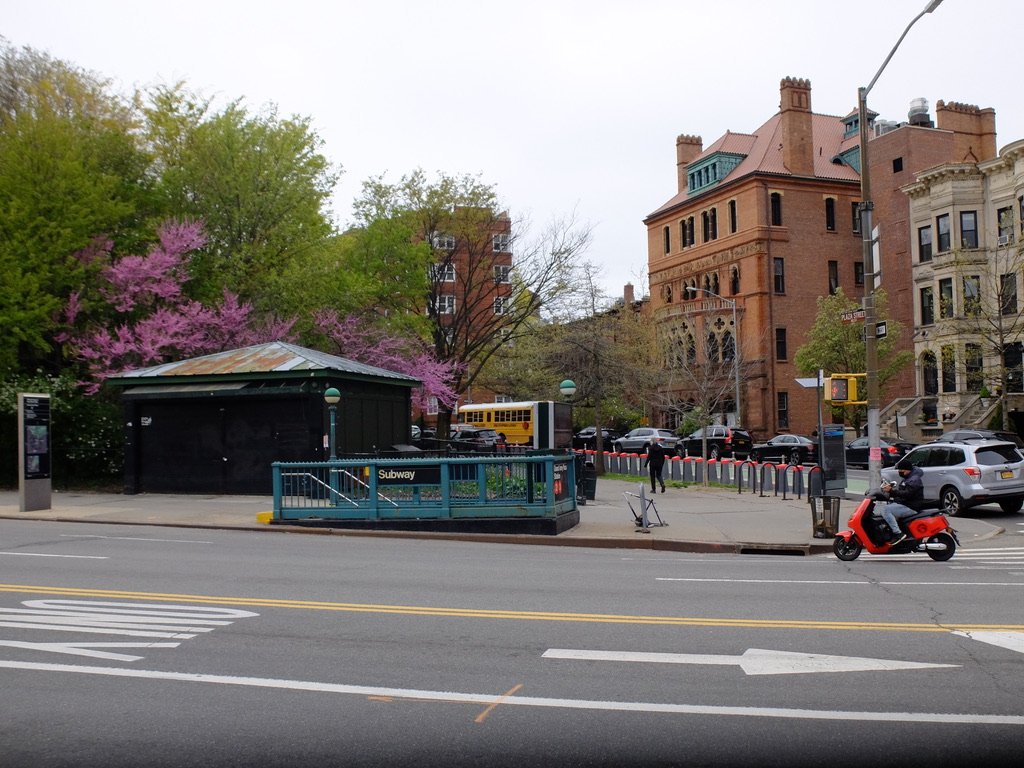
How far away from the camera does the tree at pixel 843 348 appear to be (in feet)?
152

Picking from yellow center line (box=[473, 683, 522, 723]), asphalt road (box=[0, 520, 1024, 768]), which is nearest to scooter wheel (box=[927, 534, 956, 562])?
asphalt road (box=[0, 520, 1024, 768])

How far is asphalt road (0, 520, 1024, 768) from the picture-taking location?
213 inches

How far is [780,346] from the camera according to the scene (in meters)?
56.7

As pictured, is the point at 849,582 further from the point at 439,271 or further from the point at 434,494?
the point at 439,271

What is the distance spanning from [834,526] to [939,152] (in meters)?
43.7

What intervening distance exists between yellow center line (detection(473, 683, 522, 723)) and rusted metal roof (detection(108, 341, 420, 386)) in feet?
59.4

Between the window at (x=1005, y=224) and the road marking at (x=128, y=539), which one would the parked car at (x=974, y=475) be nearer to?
the road marking at (x=128, y=539)

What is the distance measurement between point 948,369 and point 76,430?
3771 centimetres

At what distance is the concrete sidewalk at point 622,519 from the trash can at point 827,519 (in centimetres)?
34

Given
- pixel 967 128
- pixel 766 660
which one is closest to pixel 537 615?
pixel 766 660

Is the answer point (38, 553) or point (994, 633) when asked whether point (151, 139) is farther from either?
point (994, 633)

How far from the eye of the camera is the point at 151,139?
32.6 metres

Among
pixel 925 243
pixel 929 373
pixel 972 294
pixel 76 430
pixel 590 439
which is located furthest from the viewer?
pixel 590 439

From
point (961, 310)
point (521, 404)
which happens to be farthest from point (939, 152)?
point (521, 404)
